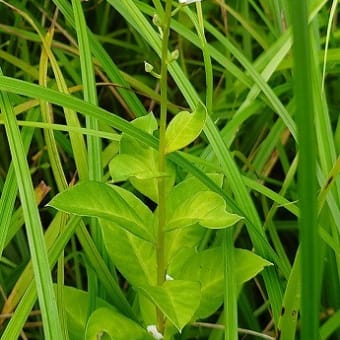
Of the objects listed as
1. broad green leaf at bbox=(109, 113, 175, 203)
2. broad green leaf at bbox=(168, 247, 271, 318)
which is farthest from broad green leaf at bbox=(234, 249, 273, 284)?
broad green leaf at bbox=(109, 113, 175, 203)

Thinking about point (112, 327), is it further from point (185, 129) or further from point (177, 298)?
point (185, 129)

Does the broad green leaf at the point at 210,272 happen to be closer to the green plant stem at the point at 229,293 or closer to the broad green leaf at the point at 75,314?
the green plant stem at the point at 229,293

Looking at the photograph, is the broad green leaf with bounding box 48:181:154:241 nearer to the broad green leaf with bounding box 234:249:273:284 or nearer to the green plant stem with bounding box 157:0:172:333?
the green plant stem with bounding box 157:0:172:333

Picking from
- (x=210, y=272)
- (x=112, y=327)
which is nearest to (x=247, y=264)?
(x=210, y=272)

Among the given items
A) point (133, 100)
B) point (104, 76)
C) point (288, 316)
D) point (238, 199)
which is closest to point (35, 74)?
point (104, 76)

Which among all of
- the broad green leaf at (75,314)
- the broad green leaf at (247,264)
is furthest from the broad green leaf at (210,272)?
the broad green leaf at (75,314)
